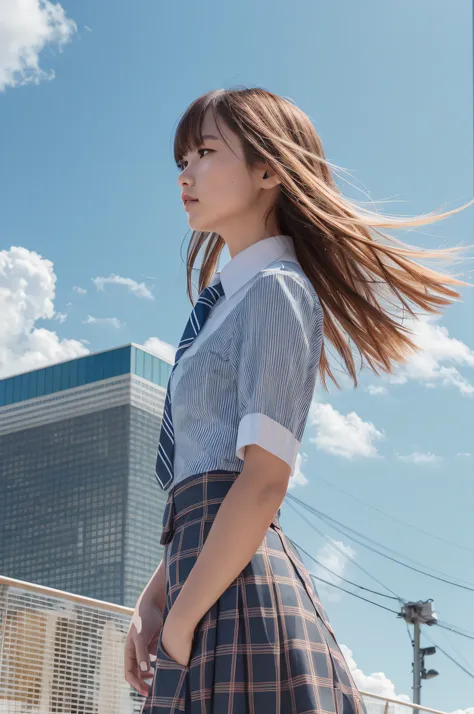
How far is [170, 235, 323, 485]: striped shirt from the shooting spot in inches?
44.8

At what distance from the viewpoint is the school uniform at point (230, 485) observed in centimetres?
105

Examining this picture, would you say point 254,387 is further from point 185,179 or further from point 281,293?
point 185,179

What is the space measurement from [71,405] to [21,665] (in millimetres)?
75983

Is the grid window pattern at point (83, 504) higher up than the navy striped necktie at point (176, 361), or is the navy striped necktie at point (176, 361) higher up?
the grid window pattern at point (83, 504)

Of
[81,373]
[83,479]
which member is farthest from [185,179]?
[81,373]

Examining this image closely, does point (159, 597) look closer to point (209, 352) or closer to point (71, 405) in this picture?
point (209, 352)

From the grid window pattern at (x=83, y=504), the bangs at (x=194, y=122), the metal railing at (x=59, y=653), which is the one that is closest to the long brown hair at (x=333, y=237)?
the bangs at (x=194, y=122)

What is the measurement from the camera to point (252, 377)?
3.84ft

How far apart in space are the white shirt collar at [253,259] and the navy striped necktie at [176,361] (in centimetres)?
4

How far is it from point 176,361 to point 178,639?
0.45m

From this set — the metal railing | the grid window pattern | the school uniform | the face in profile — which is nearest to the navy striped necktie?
the school uniform

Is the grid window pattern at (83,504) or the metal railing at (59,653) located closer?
the metal railing at (59,653)

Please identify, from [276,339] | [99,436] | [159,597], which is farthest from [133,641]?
[99,436]

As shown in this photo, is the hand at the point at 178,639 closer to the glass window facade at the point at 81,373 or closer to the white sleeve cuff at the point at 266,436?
the white sleeve cuff at the point at 266,436
